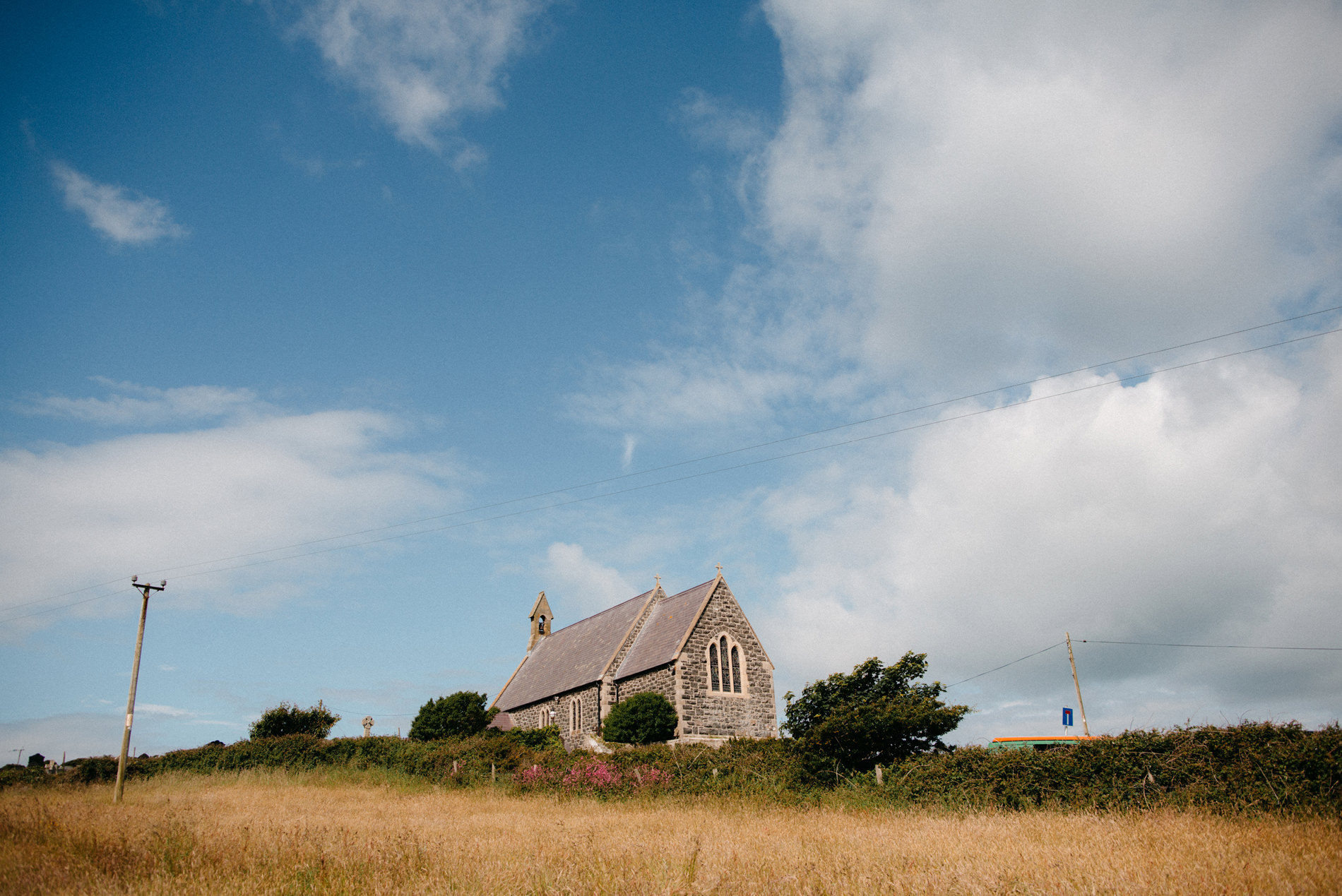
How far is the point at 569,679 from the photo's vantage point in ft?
118

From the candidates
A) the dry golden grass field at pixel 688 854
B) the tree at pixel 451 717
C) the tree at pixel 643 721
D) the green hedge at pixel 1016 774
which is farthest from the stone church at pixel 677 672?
the dry golden grass field at pixel 688 854

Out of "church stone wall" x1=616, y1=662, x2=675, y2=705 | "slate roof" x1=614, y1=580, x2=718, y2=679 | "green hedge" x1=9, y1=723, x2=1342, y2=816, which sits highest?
"slate roof" x1=614, y1=580, x2=718, y2=679

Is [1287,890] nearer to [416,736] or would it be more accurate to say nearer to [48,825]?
[48,825]

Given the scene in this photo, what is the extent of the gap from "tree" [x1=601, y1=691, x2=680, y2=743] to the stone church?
616mm

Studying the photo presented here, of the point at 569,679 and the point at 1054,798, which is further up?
the point at 569,679

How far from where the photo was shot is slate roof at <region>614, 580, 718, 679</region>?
31.3m

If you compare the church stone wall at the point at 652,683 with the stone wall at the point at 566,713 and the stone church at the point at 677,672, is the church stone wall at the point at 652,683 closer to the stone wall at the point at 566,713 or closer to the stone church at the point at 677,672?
the stone church at the point at 677,672

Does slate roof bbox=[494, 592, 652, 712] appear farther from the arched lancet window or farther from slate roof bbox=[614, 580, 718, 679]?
the arched lancet window

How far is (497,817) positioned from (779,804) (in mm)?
5829

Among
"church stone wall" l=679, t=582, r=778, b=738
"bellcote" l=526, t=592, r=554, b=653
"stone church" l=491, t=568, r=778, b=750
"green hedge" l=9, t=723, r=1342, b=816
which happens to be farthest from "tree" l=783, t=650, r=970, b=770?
"bellcote" l=526, t=592, r=554, b=653

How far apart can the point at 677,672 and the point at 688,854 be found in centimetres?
2181

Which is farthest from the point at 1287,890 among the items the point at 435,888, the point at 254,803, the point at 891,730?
the point at 254,803

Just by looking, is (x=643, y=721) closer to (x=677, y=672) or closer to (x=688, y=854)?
(x=677, y=672)

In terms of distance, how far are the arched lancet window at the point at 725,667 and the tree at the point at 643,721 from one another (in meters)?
2.72
